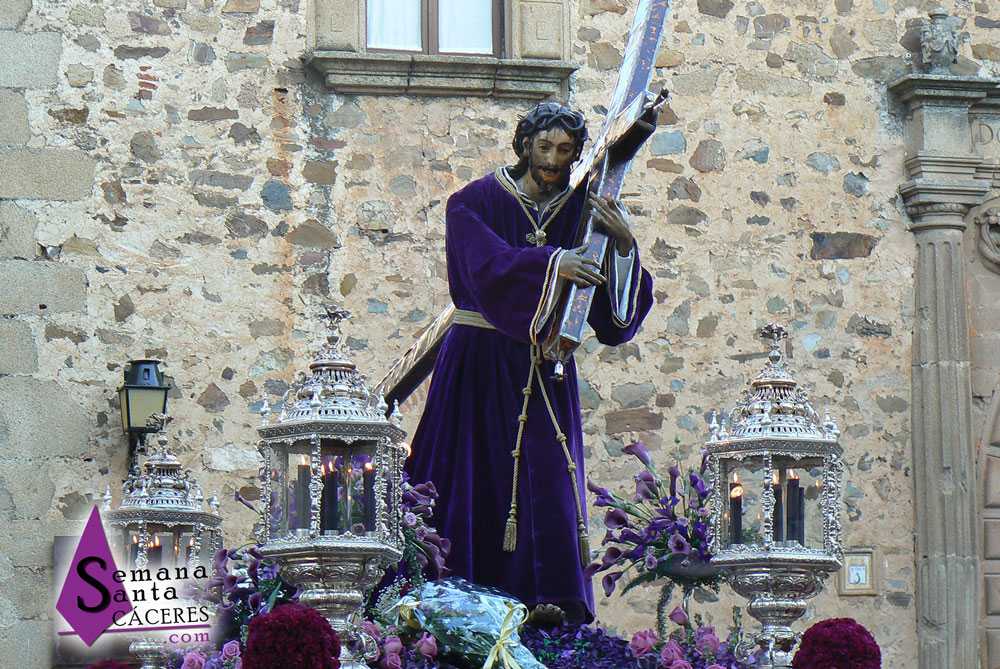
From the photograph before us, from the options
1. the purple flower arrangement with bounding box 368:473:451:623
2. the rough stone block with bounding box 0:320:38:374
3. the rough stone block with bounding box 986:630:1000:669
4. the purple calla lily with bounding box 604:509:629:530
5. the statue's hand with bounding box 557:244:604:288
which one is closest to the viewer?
the purple flower arrangement with bounding box 368:473:451:623

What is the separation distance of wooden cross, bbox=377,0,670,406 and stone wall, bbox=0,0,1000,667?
10.8 ft

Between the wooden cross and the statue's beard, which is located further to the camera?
the statue's beard

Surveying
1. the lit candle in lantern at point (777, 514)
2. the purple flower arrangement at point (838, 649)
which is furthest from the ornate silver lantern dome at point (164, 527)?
the purple flower arrangement at point (838, 649)

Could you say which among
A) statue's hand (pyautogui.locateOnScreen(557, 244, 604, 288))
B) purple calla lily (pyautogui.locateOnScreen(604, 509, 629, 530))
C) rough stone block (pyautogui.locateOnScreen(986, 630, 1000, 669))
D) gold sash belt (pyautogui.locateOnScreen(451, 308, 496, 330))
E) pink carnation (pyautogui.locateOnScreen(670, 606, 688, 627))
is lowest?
rough stone block (pyautogui.locateOnScreen(986, 630, 1000, 669))

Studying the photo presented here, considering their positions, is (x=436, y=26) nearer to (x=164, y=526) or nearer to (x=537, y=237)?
(x=537, y=237)

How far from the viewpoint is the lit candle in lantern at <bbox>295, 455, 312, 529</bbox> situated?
550 centimetres

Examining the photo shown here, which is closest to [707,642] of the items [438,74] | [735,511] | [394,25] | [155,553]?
[735,511]

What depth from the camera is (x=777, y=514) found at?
6105mm

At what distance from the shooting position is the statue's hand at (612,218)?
6.24m

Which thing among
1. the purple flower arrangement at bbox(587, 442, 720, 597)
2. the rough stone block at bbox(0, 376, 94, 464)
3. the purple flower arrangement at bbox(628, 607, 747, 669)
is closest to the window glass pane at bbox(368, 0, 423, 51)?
the rough stone block at bbox(0, 376, 94, 464)

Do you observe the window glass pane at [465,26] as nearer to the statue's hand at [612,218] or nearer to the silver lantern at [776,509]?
the statue's hand at [612,218]

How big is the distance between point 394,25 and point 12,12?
1666mm

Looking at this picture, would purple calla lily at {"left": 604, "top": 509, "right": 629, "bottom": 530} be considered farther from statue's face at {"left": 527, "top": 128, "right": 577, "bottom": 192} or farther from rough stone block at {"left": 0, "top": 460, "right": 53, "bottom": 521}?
rough stone block at {"left": 0, "top": 460, "right": 53, "bottom": 521}

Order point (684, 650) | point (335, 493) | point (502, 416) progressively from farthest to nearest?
1. point (502, 416)
2. point (684, 650)
3. point (335, 493)
